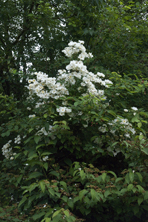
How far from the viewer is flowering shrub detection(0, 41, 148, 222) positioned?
2.47m

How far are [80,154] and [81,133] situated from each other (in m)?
0.28

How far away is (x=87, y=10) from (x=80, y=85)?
69.7 inches

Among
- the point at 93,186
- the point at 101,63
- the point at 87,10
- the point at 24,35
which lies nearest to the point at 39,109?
the point at 93,186

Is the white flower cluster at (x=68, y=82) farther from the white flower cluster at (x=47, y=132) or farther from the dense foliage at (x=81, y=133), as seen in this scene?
the white flower cluster at (x=47, y=132)

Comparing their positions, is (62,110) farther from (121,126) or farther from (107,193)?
(107,193)

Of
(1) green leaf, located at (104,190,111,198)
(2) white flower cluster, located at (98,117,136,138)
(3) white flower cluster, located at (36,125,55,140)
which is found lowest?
(1) green leaf, located at (104,190,111,198)

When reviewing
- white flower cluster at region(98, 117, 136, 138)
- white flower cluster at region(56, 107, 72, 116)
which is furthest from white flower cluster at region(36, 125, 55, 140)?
white flower cluster at region(98, 117, 136, 138)

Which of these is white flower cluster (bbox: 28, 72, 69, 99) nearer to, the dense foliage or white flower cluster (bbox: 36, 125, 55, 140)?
the dense foliage

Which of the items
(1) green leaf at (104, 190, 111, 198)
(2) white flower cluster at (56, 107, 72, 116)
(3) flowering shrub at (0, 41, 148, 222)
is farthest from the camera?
(2) white flower cluster at (56, 107, 72, 116)

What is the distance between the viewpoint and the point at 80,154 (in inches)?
118

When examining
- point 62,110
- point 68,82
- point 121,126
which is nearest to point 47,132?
point 62,110

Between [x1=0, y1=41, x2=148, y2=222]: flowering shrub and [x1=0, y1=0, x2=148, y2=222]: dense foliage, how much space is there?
A: 1 centimetres

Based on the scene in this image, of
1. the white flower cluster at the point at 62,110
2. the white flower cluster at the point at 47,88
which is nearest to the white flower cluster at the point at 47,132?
the white flower cluster at the point at 62,110

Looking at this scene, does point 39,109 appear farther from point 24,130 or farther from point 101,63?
point 101,63
